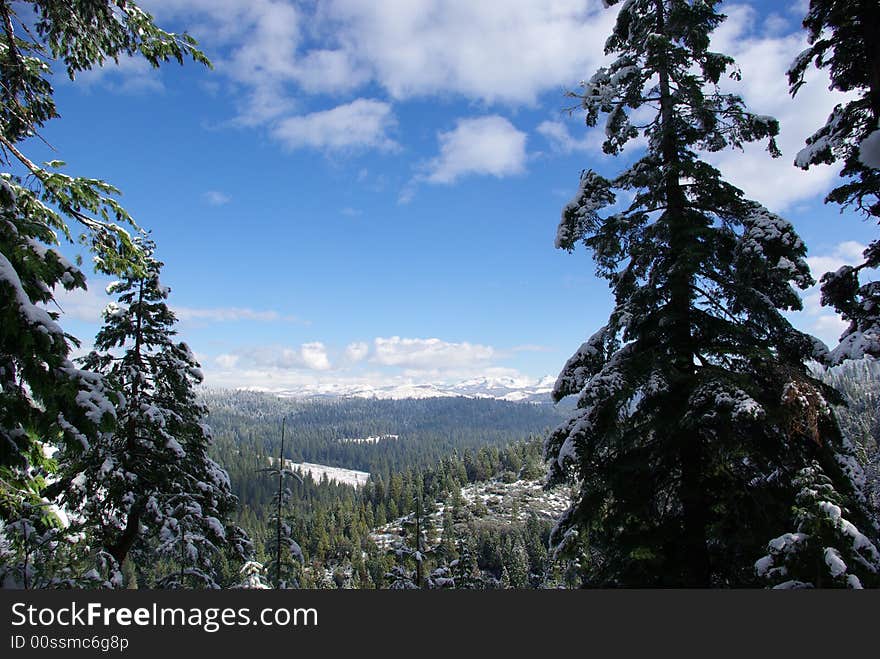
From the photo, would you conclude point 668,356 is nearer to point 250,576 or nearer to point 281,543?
point 250,576

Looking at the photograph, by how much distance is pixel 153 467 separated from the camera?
13188 mm

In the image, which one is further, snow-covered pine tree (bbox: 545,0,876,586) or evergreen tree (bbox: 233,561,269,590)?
evergreen tree (bbox: 233,561,269,590)

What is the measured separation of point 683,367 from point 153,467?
13785 mm

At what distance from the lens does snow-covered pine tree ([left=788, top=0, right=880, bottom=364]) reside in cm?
737

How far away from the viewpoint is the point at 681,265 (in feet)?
25.2

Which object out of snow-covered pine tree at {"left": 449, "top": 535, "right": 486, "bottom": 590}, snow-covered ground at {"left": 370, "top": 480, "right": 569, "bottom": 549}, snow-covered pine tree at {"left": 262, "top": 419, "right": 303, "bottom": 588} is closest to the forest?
snow-covered pine tree at {"left": 262, "top": 419, "right": 303, "bottom": 588}

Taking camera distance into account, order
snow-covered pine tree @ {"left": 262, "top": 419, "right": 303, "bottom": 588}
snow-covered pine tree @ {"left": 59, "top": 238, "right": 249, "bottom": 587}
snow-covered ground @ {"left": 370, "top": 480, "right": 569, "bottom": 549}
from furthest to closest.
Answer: snow-covered ground @ {"left": 370, "top": 480, "right": 569, "bottom": 549}, snow-covered pine tree @ {"left": 262, "top": 419, "right": 303, "bottom": 588}, snow-covered pine tree @ {"left": 59, "top": 238, "right": 249, "bottom": 587}

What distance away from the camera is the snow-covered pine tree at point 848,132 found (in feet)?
24.2

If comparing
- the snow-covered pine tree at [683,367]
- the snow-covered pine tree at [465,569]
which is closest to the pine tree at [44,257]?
the snow-covered pine tree at [683,367]

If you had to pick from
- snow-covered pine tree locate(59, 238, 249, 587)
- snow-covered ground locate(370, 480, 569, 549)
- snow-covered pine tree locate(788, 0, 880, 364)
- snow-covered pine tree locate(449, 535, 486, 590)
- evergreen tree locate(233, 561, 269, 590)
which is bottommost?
snow-covered ground locate(370, 480, 569, 549)

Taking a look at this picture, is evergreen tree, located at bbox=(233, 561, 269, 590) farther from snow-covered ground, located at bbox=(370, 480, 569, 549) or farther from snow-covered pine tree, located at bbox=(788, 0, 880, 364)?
snow-covered ground, located at bbox=(370, 480, 569, 549)

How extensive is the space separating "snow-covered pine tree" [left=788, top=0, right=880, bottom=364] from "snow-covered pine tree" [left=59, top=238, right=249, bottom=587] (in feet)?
47.5

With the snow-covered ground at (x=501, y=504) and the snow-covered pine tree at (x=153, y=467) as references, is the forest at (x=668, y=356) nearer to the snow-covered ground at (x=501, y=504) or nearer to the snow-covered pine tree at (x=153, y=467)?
the snow-covered pine tree at (x=153, y=467)

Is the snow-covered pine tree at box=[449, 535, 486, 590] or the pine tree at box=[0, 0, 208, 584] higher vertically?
the pine tree at box=[0, 0, 208, 584]
